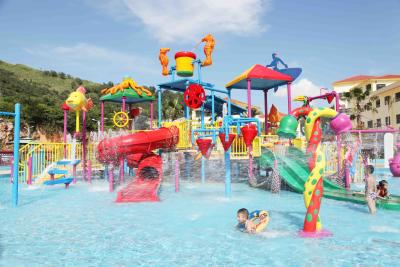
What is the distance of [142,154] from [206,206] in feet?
12.7

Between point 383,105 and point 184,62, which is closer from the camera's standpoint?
point 184,62

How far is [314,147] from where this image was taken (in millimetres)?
6133

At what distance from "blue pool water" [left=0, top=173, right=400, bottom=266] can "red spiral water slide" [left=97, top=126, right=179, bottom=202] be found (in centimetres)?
68

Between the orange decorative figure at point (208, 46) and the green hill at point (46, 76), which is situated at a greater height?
the green hill at point (46, 76)

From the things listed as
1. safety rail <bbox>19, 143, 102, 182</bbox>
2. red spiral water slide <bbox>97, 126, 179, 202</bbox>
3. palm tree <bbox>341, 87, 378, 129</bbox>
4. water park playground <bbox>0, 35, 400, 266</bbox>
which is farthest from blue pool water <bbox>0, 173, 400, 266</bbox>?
palm tree <bbox>341, 87, 378, 129</bbox>

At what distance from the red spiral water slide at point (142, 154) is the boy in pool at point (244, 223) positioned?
4068mm

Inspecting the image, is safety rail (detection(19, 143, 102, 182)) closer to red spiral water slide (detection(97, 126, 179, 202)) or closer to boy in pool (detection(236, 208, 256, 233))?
red spiral water slide (detection(97, 126, 179, 202))

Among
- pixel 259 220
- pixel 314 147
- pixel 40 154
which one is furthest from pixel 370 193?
pixel 40 154

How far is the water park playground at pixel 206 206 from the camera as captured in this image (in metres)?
5.18

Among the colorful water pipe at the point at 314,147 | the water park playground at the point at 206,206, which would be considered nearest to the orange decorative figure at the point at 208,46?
the water park playground at the point at 206,206

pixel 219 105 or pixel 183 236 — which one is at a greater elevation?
pixel 219 105

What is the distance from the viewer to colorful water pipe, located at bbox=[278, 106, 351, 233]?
5.82m

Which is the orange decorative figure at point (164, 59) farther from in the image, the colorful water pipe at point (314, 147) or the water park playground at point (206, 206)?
the colorful water pipe at point (314, 147)

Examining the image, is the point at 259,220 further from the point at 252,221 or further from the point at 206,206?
the point at 206,206
